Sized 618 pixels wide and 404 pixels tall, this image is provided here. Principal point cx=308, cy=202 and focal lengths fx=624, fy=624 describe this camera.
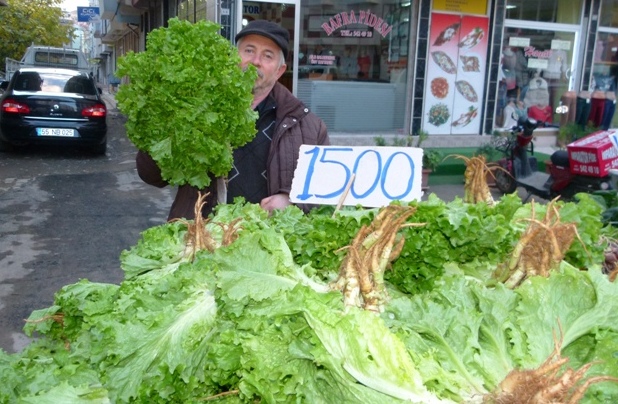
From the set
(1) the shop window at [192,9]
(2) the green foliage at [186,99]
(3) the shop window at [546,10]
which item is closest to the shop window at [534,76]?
(3) the shop window at [546,10]

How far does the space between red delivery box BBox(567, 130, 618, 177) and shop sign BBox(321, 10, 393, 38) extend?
15.6 ft

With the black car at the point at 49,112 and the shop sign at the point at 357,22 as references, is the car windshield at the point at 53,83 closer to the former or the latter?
the black car at the point at 49,112

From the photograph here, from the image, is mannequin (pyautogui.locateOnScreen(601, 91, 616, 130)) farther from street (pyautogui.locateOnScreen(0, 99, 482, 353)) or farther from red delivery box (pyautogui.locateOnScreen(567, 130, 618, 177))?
red delivery box (pyautogui.locateOnScreen(567, 130, 618, 177))

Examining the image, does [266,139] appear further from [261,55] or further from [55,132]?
[55,132]

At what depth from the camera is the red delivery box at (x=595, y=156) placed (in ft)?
25.6

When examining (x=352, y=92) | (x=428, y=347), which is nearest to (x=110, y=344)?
(x=428, y=347)

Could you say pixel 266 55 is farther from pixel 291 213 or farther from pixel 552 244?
pixel 552 244

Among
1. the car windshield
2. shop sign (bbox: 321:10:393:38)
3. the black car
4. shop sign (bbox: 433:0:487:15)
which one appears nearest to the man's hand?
shop sign (bbox: 321:10:393:38)

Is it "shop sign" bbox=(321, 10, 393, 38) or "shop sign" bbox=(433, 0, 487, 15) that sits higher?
"shop sign" bbox=(433, 0, 487, 15)

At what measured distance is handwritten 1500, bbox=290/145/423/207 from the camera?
2.73 metres

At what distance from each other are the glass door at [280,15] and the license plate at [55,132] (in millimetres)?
4403

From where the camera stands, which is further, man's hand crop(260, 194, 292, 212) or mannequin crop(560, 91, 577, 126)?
mannequin crop(560, 91, 577, 126)

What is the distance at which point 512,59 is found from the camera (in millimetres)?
13062

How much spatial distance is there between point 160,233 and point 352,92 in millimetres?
9453
